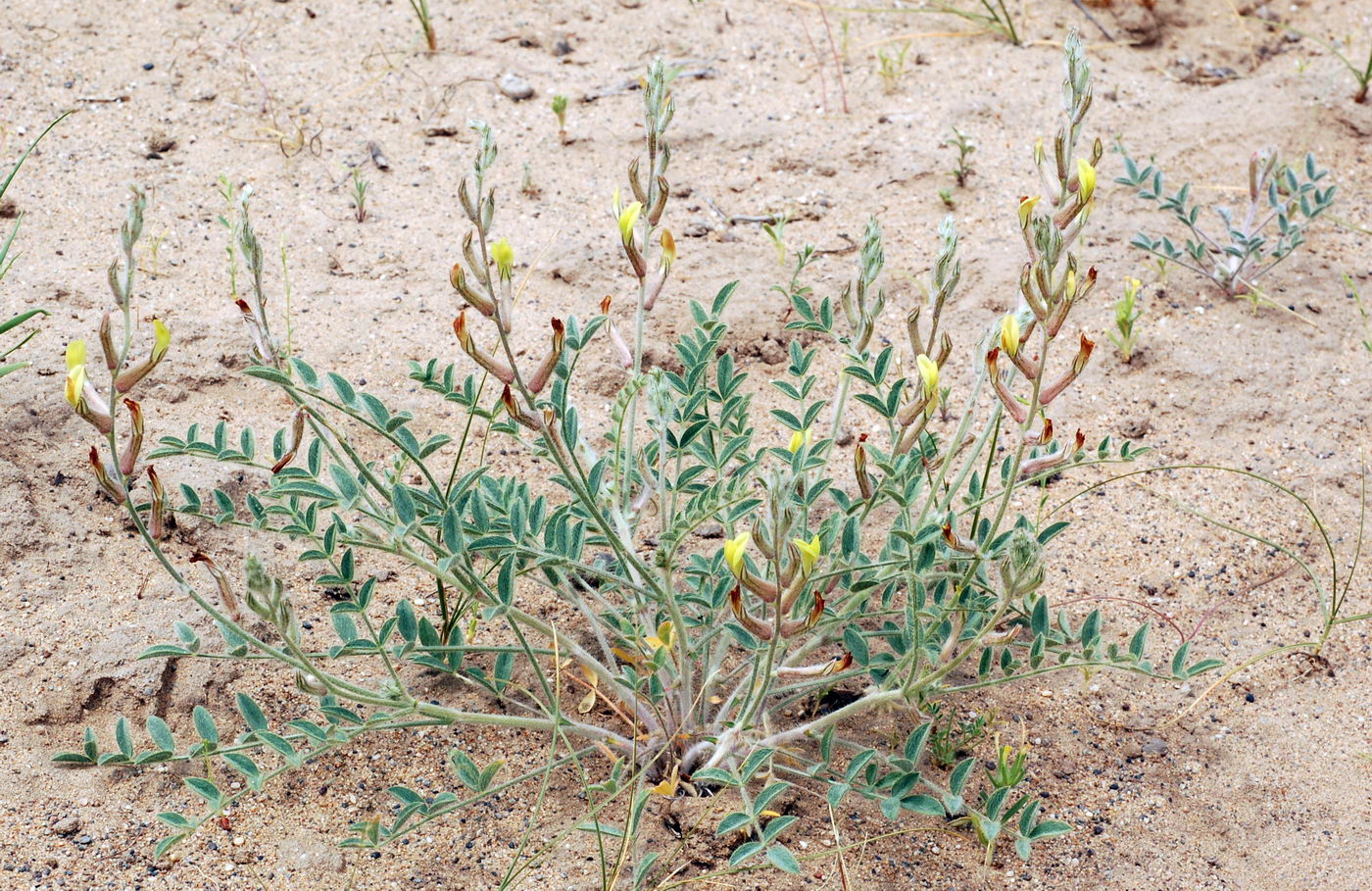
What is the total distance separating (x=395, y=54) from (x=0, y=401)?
2.15 metres

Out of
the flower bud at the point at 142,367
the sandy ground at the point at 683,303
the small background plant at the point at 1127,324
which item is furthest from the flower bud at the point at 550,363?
the small background plant at the point at 1127,324

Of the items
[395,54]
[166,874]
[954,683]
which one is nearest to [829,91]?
[395,54]

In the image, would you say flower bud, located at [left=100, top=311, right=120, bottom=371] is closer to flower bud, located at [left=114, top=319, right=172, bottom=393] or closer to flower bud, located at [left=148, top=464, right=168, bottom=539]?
flower bud, located at [left=114, top=319, right=172, bottom=393]

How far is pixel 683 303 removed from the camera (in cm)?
344

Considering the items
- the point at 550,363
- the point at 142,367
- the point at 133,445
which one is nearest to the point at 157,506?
the point at 133,445

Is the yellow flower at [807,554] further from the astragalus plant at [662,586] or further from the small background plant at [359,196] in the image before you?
the small background plant at [359,196]

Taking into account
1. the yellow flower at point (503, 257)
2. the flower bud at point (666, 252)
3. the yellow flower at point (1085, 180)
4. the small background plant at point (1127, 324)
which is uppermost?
the yellow flower at point (1085, 180)

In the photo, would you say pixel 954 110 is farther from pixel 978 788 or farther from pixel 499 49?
pixel 978 788

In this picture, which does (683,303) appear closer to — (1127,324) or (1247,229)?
(1127,324)

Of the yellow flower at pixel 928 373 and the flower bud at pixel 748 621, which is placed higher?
the yellow flower at pixel 928 373

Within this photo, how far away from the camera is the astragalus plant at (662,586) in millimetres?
1667

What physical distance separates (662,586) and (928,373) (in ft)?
1.91

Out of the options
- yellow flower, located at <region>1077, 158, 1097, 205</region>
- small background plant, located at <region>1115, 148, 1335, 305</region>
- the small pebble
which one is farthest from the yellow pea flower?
the small pebble

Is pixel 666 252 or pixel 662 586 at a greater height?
pixel 666 252
